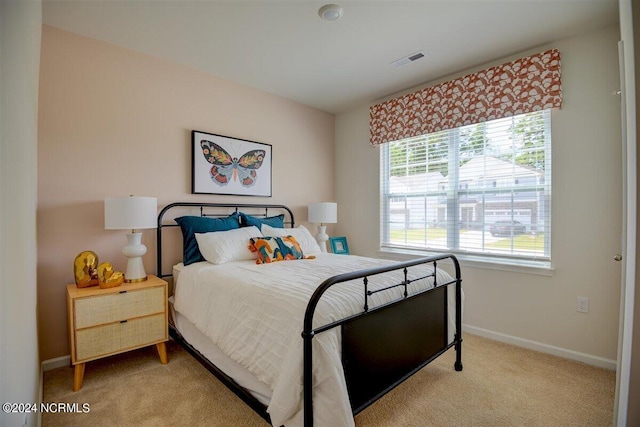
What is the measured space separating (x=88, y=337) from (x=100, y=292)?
28 cm

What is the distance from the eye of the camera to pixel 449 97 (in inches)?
118

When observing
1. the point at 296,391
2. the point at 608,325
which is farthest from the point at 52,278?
A: the point at 608,325

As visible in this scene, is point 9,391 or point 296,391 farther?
point 296,391

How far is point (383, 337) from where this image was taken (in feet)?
5.32

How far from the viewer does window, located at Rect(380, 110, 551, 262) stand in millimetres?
2604

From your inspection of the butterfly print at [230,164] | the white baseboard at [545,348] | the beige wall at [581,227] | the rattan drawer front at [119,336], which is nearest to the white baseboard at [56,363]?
the rattan drawer front at [119,336]

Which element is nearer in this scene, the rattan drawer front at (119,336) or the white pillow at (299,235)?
the rattan drawer front at (119,336)

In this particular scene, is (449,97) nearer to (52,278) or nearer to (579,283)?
(579,283)

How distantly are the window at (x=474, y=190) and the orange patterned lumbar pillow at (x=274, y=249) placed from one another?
141 cm

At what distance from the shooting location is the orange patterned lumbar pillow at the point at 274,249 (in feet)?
8.26

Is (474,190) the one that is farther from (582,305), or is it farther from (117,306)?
(117,306)

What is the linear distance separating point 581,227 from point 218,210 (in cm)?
317

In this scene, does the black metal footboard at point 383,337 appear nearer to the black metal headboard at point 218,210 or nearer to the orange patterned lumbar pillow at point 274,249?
the orange patterned lumbar pillow at point 274,249

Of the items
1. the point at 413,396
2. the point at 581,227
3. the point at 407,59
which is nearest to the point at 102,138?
the point at 407,59
